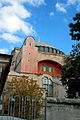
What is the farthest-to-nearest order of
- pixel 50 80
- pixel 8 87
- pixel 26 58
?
1. pixel 26 58
2. pixel 50 80
3. pixel 8 87

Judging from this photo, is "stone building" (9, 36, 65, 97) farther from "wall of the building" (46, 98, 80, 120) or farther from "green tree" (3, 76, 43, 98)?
"wall of the building" (46, 98, 80, 120)

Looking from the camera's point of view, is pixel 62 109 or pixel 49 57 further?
pixel 49 57

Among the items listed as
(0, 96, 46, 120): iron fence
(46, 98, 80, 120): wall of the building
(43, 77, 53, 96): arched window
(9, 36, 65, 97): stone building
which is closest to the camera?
(0, 96, 46, 120): iron fence

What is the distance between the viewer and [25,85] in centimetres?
1903

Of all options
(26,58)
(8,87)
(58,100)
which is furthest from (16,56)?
(58,100)

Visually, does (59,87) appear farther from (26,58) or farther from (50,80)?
(26,58)

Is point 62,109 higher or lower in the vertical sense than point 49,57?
lower

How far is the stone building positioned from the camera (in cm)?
2771

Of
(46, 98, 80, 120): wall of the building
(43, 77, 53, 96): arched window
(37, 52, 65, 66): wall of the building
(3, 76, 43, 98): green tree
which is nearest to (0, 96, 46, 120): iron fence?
(46, 98, 80, 120): wall of the building

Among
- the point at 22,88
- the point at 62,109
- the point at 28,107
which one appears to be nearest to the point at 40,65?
the point at 22,88

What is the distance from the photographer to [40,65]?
3728 cm

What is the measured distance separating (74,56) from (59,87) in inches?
541

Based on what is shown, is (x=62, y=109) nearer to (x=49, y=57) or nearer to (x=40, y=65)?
(x=49, y=57)

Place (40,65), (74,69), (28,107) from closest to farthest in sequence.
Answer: (28,107), (74,69), (40,65)
